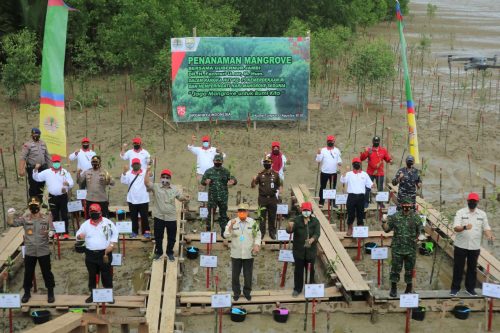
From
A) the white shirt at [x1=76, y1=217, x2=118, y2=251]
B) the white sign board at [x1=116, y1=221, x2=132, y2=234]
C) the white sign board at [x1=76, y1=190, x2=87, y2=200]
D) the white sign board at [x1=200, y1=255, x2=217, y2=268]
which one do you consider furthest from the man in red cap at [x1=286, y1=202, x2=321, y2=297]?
the white sign board at [x1=76, y1=190, x2=87, y2=200]

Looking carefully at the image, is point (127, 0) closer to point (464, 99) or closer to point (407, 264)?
point (464, 99)

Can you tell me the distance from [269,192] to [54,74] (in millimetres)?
4286

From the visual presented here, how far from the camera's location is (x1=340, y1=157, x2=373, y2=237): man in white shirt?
12.1 m

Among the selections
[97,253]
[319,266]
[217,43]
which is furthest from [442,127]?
[97,253]

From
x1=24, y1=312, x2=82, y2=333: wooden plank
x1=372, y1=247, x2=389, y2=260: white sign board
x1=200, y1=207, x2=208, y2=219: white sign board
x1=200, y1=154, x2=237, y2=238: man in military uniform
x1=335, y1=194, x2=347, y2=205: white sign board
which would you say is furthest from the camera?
x1=335, y1=194, x2=347, y2=205: white sign board

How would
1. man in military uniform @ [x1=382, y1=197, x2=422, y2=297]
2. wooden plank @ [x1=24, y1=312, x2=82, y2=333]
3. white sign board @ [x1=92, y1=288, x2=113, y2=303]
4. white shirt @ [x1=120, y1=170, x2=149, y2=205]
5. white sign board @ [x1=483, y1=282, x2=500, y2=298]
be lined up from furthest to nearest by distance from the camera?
white shirt @ [x1=120, y1=170, x2=149, y2=205] < man in military uniform @ [x1=382, y1=197, x2=422, y2=297] < white sign board @ [x1=483, y1=282, x2=500, y2=298] < white sign board @ [x1=92, y1=288, x2=113, y2=303] < wooden plank @ [x1=24, y1=312, x2=82, y2=333]

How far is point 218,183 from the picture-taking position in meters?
11.9

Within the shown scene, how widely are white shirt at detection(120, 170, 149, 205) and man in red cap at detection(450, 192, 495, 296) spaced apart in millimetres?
5058

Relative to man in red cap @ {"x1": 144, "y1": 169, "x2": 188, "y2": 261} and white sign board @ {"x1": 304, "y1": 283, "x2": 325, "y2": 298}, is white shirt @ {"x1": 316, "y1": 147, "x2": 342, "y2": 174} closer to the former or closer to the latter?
man in red cap @ {"x1": 144, "y1": 169, "x2": 188, "y2": 261}

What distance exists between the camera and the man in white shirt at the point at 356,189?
12.1 m

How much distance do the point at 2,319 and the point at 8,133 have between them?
34.2 ft

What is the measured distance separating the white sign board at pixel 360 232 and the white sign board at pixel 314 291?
7.51 ft

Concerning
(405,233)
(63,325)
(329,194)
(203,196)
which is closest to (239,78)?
(329,194)

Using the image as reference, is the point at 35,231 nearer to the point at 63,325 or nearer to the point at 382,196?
the point at 63,325
